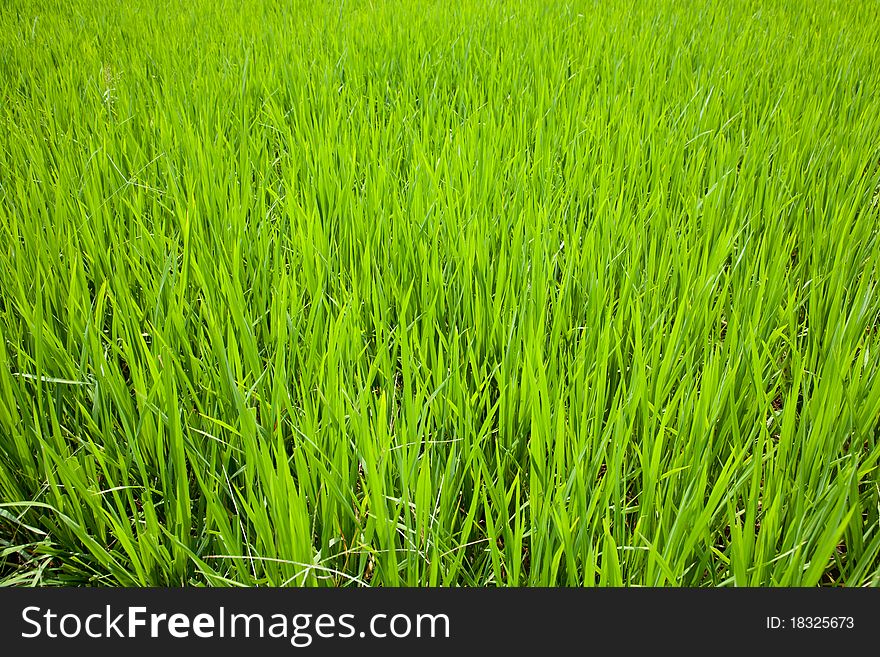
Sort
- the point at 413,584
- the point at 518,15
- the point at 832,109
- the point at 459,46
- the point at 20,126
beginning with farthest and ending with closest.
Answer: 1. the point at 518,15
2. the point at 459,46
3. the point at 832,109
4. the point at 20,126
5. the point at 413,584

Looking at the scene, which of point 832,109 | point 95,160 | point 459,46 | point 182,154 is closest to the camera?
point 95,160

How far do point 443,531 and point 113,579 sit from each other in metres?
0.39

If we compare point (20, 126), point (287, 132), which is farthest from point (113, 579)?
point (20, 126)

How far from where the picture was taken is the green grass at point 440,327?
2.25 feet

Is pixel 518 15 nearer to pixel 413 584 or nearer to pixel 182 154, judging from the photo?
pixel 182 154

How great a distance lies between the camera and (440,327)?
1.04 meters

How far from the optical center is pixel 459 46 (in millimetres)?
2457

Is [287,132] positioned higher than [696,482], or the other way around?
[287,132]

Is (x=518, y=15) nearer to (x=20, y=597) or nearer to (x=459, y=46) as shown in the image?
(x=459, y=46)

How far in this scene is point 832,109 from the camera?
1964 mm

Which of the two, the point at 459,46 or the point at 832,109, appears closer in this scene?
the point at 832,109

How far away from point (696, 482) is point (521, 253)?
54 centimetres

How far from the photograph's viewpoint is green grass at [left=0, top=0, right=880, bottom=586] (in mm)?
687

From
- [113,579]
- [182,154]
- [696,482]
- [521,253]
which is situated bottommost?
[113,579]
